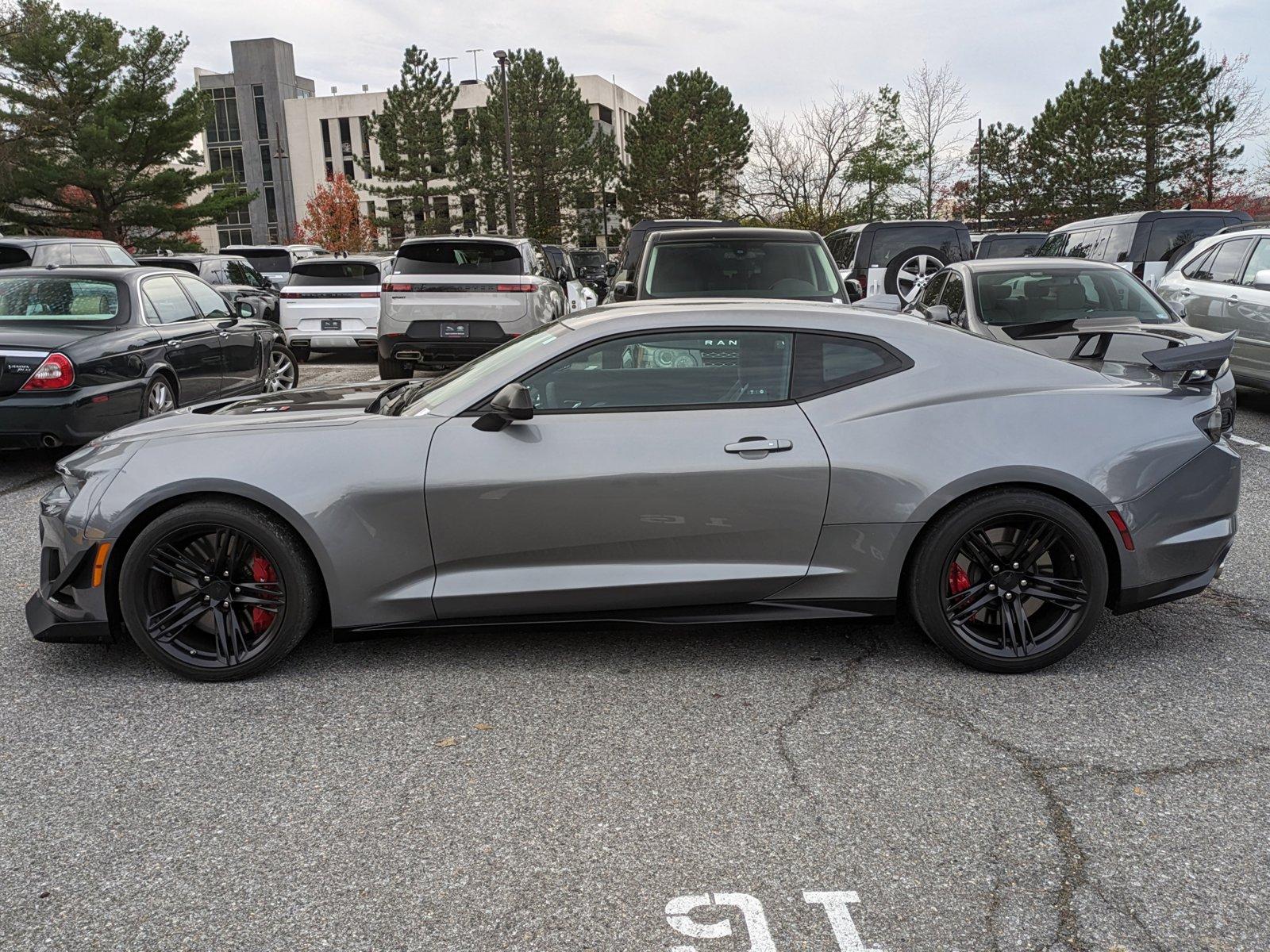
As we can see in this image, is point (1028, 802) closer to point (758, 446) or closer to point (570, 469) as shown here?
point (758, 446)

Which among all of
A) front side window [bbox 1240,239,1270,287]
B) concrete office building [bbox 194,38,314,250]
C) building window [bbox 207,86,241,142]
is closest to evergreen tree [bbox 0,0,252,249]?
front side window [bbox 1240,239,1270,287]

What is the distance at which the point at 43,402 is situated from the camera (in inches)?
297

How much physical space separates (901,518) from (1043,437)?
623 millimetres

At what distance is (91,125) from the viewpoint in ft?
131

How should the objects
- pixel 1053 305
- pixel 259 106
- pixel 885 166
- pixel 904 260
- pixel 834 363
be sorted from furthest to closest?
pixel 259 106 < pixel 885 166 < pixel 904 260 < pixel 1053 305 < pixel 834 363

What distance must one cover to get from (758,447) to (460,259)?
29.4ft

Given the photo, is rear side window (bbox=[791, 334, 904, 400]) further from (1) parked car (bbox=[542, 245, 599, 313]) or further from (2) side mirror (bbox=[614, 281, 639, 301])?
(1) parked car (bbox=[542, 245, 599, 313])

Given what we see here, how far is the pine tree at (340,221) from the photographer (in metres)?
76.8

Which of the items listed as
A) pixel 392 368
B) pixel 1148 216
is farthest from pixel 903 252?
pixel 392 368

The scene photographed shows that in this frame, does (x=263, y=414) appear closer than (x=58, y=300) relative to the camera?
Yes

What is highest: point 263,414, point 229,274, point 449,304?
point 229,274

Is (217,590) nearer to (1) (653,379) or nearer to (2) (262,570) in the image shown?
(2) (262,570)

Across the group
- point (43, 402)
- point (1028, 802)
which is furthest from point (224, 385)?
point (1028, 802)

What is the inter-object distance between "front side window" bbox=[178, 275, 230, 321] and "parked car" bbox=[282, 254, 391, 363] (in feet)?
16.4
